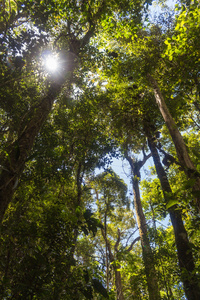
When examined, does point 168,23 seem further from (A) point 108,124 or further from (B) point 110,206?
(B) point 110,206

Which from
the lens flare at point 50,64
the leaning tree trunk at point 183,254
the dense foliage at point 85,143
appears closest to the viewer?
the dense foliage at point 85,143

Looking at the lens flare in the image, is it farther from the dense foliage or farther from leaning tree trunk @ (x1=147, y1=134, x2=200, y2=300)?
leaning tree trunk @ (x1=147, y1=134, x2=200, y2=300)

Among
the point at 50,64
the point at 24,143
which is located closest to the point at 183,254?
the point at 24,143

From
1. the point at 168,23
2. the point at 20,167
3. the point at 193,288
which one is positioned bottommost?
the point at 193,288

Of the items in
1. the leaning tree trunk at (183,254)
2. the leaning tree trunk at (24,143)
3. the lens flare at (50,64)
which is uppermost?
the lens flare at (50,64)

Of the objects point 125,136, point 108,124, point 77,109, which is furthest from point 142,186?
point 77,109

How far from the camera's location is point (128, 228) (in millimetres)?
16922

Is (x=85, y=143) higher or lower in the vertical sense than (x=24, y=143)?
higher

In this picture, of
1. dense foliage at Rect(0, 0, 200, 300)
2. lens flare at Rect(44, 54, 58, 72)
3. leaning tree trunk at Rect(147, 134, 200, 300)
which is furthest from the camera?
lens flare at Rect(44, 54, 58, 72)

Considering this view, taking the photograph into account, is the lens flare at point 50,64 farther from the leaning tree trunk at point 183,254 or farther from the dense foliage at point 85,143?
the leaning tree trunk at point 183,254

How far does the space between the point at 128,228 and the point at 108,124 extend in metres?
11.6

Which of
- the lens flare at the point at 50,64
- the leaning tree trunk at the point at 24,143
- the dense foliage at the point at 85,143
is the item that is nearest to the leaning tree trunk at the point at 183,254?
the dense foliage at the point at 85,143

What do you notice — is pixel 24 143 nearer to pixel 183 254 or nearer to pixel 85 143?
pixel 85 143

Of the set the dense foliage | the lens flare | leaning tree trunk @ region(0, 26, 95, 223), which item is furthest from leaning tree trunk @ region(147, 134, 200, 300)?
the lens flare
